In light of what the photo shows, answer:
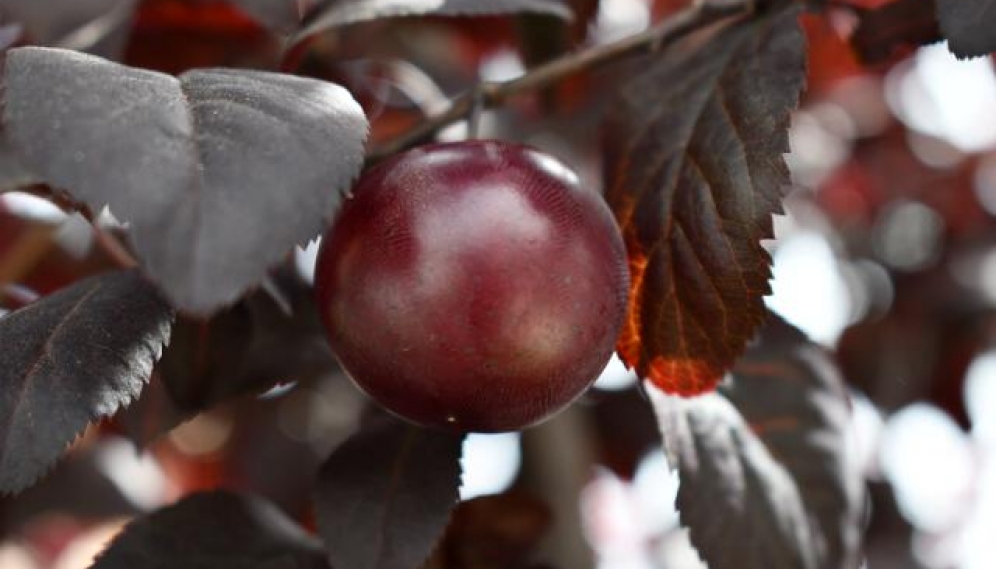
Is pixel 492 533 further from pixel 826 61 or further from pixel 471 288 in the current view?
pixel 826 61

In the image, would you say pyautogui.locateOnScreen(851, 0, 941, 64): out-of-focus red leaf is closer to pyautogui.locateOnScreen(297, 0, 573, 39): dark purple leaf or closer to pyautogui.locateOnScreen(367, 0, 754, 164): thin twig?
pyautogui.locateOnScreen(367, 0, 754, 164): thin twig

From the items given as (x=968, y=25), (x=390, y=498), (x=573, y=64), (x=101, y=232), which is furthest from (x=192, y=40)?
(x=968, y=25)

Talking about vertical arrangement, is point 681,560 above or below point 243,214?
below

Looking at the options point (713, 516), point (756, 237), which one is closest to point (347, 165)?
point (756, 237)

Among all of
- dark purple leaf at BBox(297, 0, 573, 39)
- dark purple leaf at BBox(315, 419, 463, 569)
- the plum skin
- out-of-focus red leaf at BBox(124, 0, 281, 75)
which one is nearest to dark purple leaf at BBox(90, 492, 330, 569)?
dark purple leaf at BBox(315, 419, 463, 569)

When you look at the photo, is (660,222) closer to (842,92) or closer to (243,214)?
(243,214)

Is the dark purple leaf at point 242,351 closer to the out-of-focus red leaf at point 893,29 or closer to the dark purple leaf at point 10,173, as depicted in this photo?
the dark purple leaf at point 10,173
